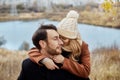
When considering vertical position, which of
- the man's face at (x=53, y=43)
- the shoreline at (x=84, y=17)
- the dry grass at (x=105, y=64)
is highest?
the man's face at (x=53, y=43)

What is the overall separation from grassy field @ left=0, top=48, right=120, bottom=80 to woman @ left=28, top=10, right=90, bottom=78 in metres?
1.29

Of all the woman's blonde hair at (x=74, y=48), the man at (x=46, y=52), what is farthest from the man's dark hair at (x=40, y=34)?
the woman's blonde hair at (x=74, y=48)

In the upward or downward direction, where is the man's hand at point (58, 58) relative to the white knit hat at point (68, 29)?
downward

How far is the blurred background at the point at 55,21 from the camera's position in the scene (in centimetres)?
296

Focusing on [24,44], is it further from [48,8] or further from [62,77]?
[62,77]

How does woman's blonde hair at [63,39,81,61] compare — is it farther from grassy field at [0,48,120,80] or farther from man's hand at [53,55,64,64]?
grassy field at [0,48,120,80]

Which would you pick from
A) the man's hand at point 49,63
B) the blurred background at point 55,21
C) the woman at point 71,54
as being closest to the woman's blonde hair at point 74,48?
the woman at point 71,54

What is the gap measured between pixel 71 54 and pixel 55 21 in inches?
48.8

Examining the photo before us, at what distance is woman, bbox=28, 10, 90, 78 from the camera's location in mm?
1622

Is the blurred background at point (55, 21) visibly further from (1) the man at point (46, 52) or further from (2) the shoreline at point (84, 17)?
(1) the man at point (46, 52)

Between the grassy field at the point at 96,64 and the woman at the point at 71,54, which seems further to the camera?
the grassy field at the point at 96,64

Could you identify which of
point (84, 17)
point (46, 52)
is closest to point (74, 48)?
point (46, 52)

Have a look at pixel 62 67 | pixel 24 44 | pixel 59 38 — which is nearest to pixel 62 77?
pixel 62 67

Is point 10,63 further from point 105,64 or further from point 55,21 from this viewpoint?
point 105,64
